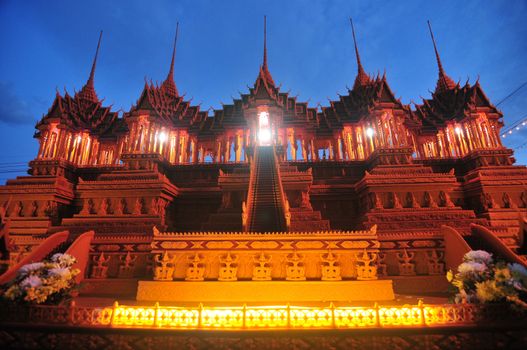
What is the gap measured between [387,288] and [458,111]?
2046 cm

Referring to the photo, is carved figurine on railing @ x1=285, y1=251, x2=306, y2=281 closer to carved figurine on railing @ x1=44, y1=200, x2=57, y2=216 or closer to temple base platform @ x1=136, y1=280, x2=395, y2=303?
temple base platform @ x1=136, y1=280, x2=395, y2=303

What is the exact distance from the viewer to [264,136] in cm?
1925

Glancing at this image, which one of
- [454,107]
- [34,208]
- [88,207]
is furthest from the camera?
[454,107]

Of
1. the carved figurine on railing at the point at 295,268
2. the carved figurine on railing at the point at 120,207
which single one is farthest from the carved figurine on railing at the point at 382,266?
the carved figurine on railing at the point at 120,207

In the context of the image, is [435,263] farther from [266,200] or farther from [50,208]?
[50,208]

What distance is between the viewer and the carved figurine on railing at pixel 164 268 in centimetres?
699

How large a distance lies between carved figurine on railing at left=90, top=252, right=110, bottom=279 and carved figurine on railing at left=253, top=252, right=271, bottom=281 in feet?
19.6

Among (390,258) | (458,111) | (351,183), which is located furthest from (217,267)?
(458,111)

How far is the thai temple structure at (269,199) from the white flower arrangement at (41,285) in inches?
57.0

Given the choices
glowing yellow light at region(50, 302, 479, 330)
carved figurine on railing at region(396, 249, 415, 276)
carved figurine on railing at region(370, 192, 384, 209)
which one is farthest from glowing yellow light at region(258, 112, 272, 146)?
glowing yellow light at region(50, 302, 479, 330)

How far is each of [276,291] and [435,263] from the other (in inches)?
254

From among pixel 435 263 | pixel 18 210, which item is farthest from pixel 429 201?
pixel 18 210

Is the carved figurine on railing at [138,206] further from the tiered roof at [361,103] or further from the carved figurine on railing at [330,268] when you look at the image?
the tiered roof at [361,103]

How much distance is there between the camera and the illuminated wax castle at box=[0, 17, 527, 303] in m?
7.07
